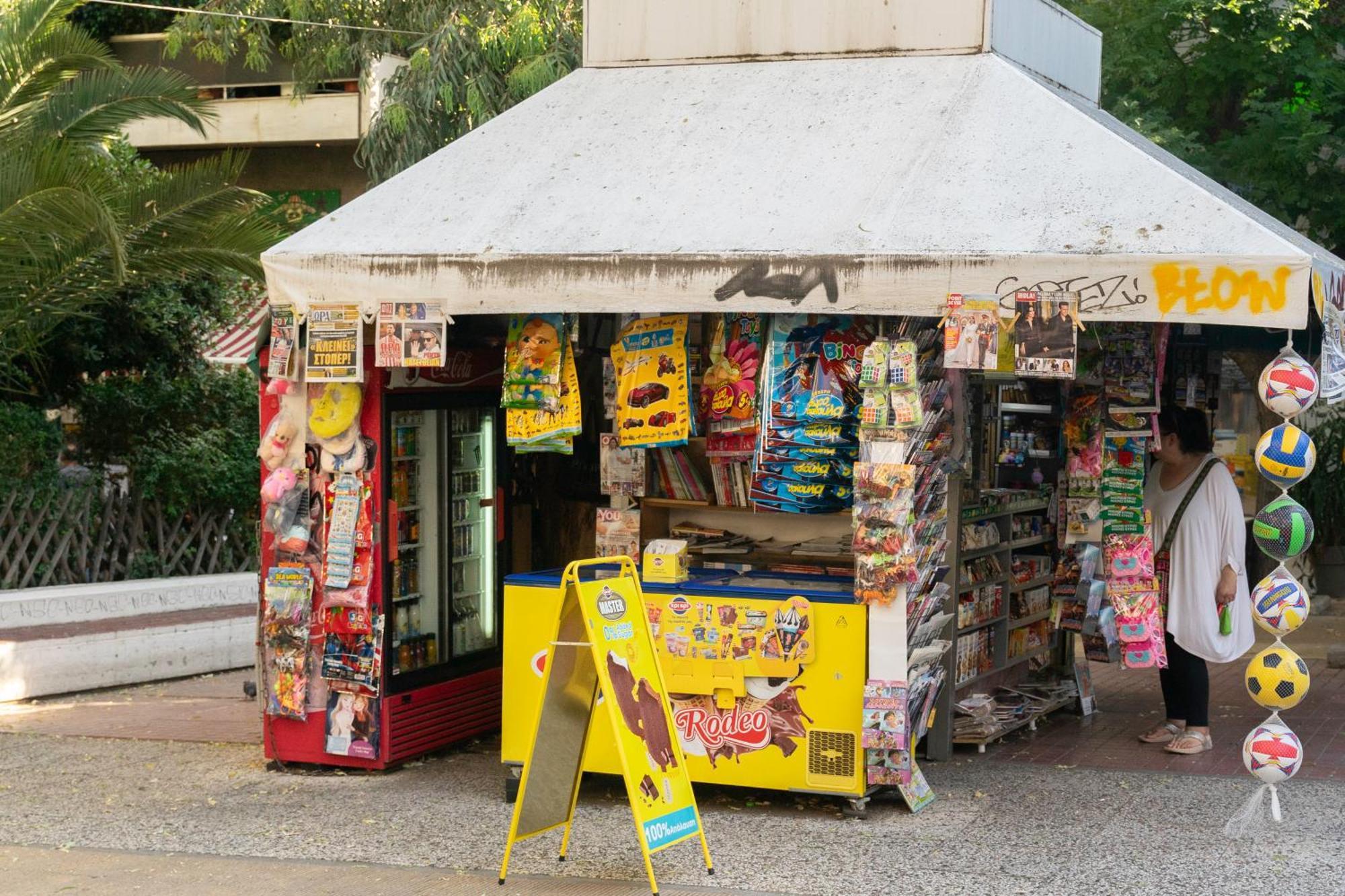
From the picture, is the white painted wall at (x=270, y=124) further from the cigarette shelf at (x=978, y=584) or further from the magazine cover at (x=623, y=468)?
the magazine cover at (x=623, y=468)

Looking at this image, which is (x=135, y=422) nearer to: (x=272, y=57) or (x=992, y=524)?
(x=992, y=524)

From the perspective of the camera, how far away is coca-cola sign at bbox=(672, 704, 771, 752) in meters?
7.39

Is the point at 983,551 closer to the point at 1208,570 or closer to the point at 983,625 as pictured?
the point at 983,625

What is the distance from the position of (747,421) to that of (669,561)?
0.77 metres

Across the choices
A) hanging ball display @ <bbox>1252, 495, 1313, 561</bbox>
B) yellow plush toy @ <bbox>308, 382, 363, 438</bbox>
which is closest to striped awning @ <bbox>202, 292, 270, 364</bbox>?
yellow plush toy @ <bbox>308, 382, 363, 438</bbox>

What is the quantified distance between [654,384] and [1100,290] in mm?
2171

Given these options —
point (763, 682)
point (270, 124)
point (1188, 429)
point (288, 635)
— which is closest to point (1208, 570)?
point (1188, 429)

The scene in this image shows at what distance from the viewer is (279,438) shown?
8016 mm

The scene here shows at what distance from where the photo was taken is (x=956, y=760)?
845cm

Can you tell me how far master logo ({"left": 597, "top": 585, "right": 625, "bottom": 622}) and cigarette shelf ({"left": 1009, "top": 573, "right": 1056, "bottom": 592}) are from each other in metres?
3.70

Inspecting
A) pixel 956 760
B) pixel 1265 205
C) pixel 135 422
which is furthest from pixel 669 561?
pixel 1265 205

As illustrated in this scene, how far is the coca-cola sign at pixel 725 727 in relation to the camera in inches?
291

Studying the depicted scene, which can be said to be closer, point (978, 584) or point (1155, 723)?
point (978, 584)

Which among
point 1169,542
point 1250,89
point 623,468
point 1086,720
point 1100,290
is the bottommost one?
point 1086,720
